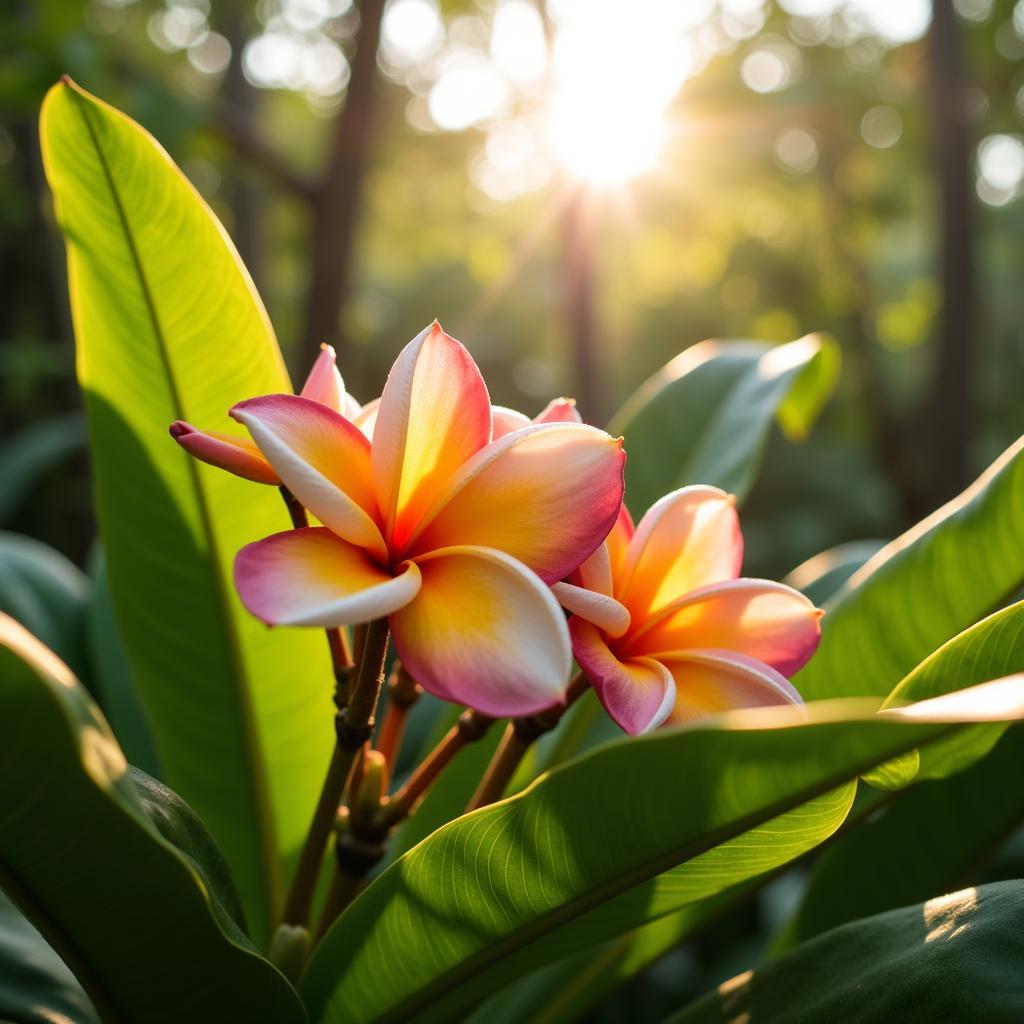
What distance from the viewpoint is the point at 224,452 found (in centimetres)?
51

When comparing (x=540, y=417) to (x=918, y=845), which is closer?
(x=540, y=417)

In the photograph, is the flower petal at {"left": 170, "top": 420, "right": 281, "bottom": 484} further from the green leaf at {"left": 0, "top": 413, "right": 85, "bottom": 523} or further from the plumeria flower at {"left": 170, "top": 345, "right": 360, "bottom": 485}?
the green leaf at {"left": 0, "top": 413, "right": 85, "bottom": 523}

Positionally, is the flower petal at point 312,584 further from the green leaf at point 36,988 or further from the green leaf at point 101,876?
the green leaf at point 36,988

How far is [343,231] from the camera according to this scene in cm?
185

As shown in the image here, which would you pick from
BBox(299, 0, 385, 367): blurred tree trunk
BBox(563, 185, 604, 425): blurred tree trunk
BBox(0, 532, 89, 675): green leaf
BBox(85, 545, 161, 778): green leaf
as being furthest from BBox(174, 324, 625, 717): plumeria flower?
BBox(563, 185, 604, 425): blurred tree trunk

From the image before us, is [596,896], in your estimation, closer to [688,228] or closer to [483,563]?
[483,563]

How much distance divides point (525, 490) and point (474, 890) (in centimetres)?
20

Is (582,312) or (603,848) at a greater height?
(582,312)

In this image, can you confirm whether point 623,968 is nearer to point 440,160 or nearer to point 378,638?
point 378,638

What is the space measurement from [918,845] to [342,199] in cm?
146

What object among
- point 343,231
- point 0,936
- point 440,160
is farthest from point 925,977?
point 440,160

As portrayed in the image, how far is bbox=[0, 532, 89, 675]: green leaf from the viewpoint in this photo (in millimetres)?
1123

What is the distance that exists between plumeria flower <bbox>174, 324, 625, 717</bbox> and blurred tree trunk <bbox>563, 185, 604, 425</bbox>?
151 centimetres

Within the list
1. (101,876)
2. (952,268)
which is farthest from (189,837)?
(952,268)
